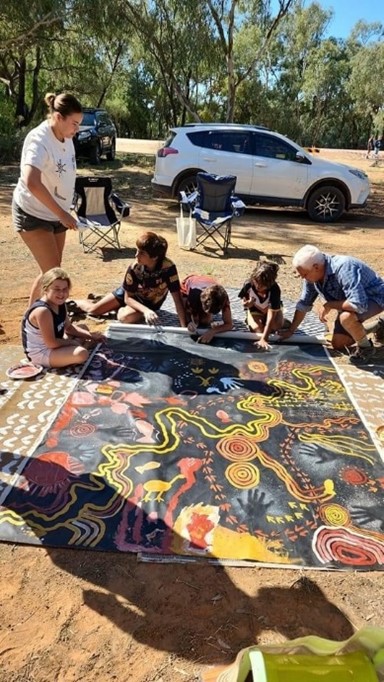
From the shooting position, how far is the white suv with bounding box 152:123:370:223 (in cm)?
910

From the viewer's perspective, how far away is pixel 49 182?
3.39 meters

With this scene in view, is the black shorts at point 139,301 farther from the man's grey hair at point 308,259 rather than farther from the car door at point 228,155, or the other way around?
the car door at point 228,155

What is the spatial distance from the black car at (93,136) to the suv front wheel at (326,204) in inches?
325

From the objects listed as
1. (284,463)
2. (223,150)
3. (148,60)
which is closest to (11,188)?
(223,150)

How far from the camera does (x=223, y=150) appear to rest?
925 cm

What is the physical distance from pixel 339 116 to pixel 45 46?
26.3m

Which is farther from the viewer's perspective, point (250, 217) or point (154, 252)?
point (250, 217)

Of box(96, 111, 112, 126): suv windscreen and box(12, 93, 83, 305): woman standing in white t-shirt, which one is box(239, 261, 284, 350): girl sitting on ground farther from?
box(96, 111, 112, 126): suv windscreen

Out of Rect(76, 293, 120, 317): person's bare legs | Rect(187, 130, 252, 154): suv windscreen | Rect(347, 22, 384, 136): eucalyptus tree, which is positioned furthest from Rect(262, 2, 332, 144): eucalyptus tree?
Rect(76, 293, 120, 317): person's bare legs

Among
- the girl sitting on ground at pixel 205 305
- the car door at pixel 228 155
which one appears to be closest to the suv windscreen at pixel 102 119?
the car door at pixel 228 155

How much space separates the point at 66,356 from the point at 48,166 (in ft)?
3.99

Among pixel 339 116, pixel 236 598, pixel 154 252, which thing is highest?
pixel 339 116

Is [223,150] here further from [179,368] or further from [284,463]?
[284,463]

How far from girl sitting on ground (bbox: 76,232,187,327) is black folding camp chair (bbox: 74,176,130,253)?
2.76m
